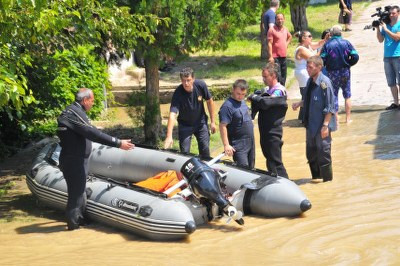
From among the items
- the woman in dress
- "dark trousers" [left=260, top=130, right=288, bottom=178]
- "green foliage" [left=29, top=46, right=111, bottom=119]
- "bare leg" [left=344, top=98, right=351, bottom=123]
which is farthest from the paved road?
"dark trousers" [left=260, top=130, right=288, bottom=178]

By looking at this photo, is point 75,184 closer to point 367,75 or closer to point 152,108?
point 152,108

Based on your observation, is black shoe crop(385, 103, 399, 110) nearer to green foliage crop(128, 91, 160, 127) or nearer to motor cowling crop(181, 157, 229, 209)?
green foliage crop(128, 91, 160, 127)

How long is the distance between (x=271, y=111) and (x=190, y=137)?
4.48 ft

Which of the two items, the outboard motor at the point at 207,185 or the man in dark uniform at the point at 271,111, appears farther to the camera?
the man in dark uniform at the point at 271,111

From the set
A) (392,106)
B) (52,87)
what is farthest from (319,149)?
(52,87)

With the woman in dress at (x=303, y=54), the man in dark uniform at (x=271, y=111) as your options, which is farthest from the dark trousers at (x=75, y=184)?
the woman in dress at (x=303, y=54)

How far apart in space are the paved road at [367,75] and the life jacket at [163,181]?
20.7 feet

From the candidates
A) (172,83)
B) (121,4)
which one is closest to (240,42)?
(172,83)

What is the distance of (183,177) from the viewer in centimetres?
952

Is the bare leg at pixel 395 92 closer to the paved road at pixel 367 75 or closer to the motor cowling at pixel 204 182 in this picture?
the paved road at pixel 367 75

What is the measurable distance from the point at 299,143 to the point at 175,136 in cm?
243

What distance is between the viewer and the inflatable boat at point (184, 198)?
876 cm

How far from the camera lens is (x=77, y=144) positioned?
942 cm

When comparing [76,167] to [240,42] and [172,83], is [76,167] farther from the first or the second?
[240,42]
